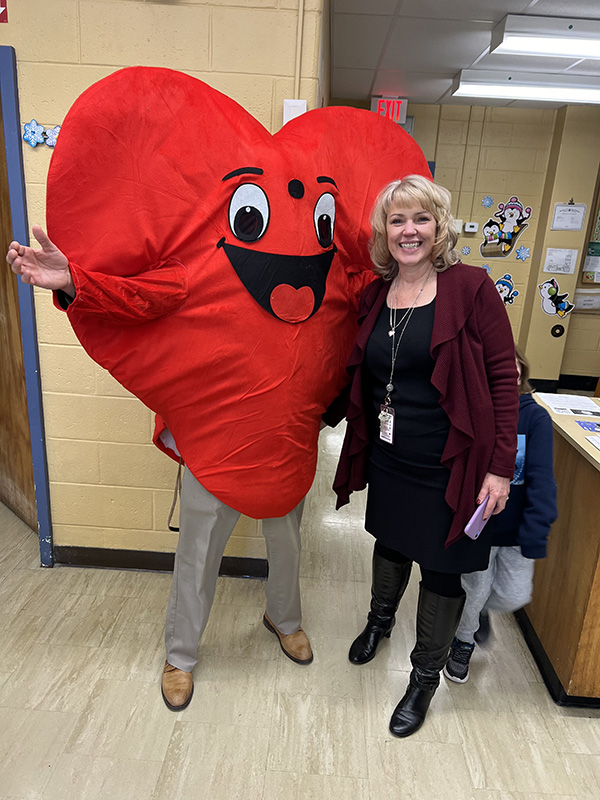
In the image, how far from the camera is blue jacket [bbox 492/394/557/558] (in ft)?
4.95

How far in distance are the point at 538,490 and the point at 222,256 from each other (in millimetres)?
1050

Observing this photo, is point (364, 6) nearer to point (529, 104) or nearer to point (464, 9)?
point (464, 9)

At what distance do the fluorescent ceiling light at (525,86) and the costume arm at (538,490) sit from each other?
360cm

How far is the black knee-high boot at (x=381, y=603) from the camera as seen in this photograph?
1.73 m

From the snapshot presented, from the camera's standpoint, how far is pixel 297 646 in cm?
182

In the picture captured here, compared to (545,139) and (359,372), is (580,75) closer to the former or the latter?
(545,139)

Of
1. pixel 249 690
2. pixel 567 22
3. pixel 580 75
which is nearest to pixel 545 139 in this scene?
pixel 580 75

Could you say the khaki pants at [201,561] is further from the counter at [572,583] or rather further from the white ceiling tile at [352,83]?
the white ceiling tile at [352,83]

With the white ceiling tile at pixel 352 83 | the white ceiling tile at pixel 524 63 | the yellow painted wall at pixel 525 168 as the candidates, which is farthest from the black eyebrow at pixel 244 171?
the yellow painted wall at pixel 525 168

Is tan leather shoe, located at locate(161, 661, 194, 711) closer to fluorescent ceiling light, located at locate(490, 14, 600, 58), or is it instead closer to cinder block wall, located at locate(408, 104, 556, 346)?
fluorescent ceiling light, located at locate(490, 14, 600, 58)

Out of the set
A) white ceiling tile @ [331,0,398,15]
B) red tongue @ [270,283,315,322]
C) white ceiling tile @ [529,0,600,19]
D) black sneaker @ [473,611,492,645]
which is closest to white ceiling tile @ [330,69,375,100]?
white ceiling tile @ [331,0,398,15]

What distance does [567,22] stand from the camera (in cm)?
327

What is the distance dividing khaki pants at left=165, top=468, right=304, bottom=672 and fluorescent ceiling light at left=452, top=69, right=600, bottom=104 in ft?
12.8

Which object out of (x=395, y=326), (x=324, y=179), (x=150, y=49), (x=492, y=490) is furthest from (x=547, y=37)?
(x=492, y=490)
